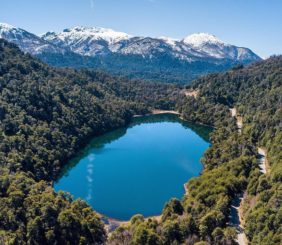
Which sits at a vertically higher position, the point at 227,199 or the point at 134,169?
the point at 134,169

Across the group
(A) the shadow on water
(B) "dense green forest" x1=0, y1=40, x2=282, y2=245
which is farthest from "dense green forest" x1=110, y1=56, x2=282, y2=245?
(A) the shadow on water

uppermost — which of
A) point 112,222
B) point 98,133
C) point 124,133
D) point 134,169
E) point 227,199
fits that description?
point 124,133

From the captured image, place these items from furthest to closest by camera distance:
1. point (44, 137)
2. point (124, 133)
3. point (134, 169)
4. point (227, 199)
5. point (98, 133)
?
point (124, 133) → point (98, 133) → point (44, 137) → point (134, 169) → point (227, 199)

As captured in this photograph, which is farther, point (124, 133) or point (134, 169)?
point (124, 133)

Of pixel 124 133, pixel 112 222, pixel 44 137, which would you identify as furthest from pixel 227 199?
pixel 124 133

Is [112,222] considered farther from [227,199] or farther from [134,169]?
[134,169]

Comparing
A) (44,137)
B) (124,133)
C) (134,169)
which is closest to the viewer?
(134,169)

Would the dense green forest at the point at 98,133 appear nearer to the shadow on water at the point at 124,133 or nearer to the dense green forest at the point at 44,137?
the dense green forest at the point at 44,137
